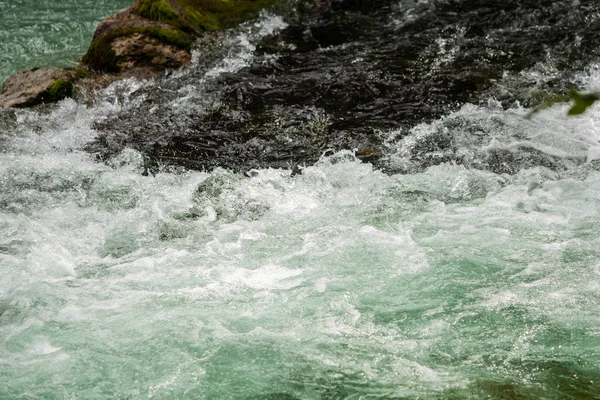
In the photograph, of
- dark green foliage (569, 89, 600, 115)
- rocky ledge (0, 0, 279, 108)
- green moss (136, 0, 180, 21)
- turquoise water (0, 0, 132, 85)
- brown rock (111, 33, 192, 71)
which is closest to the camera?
dark green foliage (569, 89, 600, 115)

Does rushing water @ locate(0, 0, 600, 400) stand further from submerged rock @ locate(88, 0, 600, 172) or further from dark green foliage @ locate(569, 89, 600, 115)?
dark green foliage @ locate(569, 89, 600, 115)

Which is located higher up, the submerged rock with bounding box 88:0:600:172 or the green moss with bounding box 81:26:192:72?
the green moss with bounding box 81:26:192:72

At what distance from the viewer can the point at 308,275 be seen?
174 inches

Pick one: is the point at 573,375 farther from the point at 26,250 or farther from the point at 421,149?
the point at 26,250

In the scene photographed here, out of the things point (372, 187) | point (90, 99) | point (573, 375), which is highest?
point (90, 99)

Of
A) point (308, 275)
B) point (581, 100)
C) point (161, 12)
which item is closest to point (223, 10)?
point (161, 12)

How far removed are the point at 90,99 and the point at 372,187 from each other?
141 inches

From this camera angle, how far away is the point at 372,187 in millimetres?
5520

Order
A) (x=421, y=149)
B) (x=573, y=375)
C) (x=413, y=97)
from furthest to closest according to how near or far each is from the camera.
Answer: (x=413, y=97), (x=421, y=149), (x=573, y=375)

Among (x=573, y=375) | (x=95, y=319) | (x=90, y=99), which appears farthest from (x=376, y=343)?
(x=90, y=99)

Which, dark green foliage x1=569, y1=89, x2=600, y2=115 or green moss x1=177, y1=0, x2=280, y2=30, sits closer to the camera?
dark green foliage x1=569, y1=89, x2=600, y2=115

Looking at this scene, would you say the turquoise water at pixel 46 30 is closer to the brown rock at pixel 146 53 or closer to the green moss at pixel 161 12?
the brown rock at pixel 146 53

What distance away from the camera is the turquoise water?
867 cm

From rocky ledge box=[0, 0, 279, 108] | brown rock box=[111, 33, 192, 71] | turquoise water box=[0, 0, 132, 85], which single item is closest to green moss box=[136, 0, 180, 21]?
rocky ledge box=[0, 0, 279, 108]
